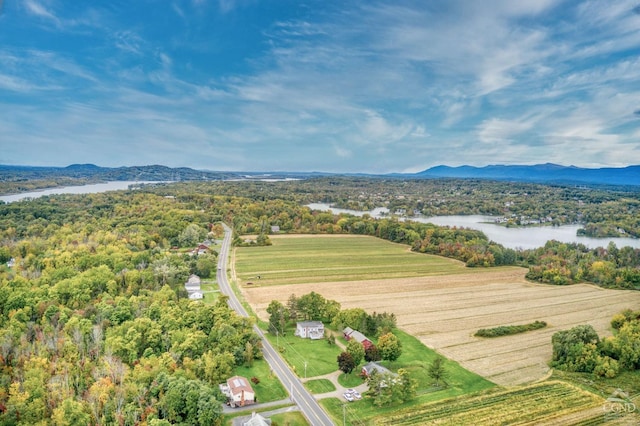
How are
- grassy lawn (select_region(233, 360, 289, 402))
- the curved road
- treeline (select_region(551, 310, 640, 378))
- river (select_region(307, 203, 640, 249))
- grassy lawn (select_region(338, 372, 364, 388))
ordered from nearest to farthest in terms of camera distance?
the curved road
grassy lawn (select_region(233, 360, 289, 402))
grassy lawn (select_region(338, 372, 364, 388))
treeline (select_region(551, 310, 640, 378))
river (select_region(307, 203, 640, 249))

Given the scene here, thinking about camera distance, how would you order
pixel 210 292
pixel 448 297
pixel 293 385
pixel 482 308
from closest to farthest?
pixel 293 385, pixel 482 308, pixel 448 297, pixel 210 292

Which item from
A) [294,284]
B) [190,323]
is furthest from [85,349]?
[294,284]

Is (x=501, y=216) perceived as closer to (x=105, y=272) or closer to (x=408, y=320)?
(x=408, y=320)

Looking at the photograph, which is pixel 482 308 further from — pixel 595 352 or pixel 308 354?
pixel 308 354

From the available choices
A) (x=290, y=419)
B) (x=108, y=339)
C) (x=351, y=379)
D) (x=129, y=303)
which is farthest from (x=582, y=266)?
(x=108, y=339)

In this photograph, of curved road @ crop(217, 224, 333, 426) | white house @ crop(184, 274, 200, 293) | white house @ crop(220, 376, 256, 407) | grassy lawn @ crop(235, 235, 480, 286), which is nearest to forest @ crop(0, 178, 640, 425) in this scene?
white house @ crop(220, 376, 256, 407)

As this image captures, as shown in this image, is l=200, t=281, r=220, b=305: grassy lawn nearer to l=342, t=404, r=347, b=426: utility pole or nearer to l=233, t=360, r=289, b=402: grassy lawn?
l=233, t=360, r=289, b=402: grassy lawn
